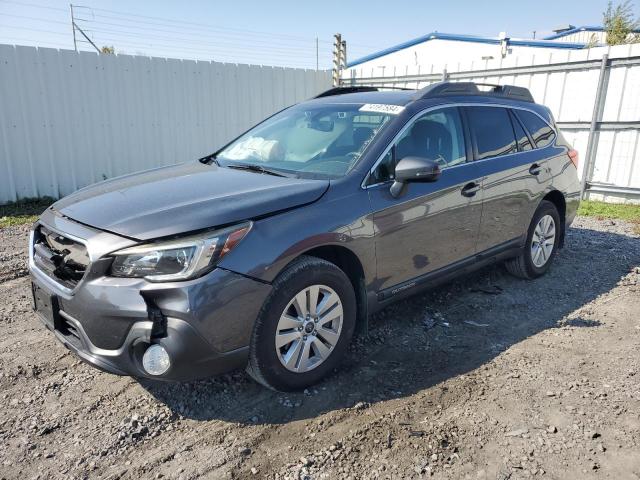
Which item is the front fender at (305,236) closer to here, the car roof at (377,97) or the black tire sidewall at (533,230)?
the car roof at (377,97)

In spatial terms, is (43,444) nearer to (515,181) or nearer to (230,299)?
(230,299)

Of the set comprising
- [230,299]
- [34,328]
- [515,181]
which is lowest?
[34,328]

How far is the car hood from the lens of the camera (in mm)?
2621

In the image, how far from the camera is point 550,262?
5.26 m

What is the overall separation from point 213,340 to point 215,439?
557mm

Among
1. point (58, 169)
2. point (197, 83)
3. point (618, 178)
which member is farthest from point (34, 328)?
point (618, 178)

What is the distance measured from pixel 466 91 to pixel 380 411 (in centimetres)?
281

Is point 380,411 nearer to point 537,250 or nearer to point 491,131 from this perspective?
point 491,131

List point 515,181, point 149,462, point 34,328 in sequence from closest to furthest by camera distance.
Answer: point 149,462 < point 34,328 < point 515,181

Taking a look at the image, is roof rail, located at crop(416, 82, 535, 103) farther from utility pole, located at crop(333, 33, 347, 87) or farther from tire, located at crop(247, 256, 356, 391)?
utility pole, located at crop(333, 33, 347, 87)

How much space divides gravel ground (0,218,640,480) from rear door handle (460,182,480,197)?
3.45 feet

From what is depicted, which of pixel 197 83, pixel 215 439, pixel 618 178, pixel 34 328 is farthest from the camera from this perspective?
pixel 197 83

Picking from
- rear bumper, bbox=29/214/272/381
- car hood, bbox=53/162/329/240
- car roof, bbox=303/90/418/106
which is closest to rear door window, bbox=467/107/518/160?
car roof, bbox=303/90/418/106

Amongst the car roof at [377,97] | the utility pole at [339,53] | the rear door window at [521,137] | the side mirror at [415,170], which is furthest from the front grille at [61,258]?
the utility pole at [339,53]
